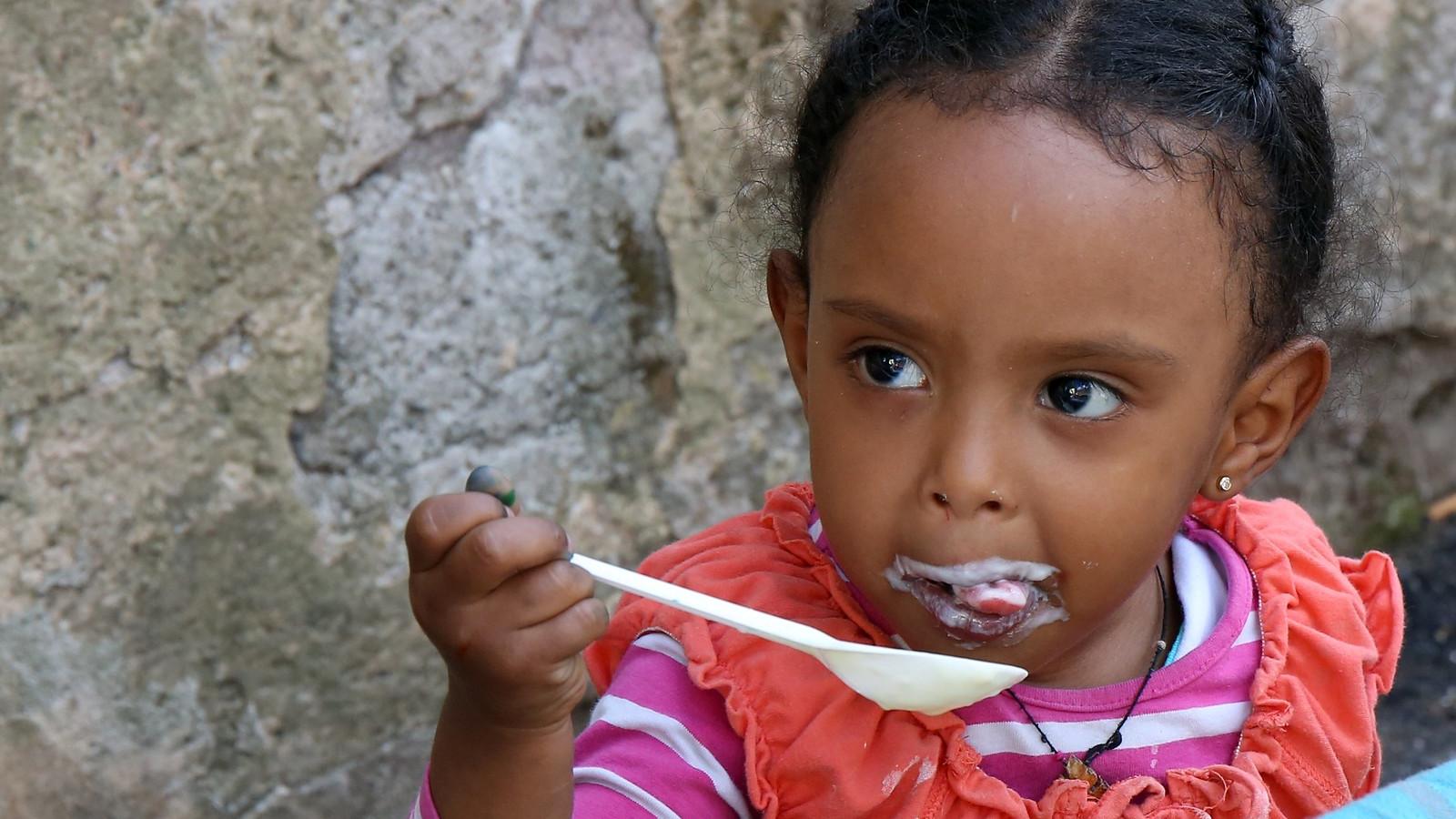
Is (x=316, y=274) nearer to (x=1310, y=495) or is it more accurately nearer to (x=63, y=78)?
(x=63, y=78)

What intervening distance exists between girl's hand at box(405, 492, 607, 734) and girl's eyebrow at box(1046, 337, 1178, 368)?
372mm

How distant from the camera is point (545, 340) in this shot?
175cm

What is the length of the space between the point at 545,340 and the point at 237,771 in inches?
22.5

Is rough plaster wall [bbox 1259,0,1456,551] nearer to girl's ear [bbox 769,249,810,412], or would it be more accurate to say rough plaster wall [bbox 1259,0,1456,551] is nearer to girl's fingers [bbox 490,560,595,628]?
girl's ear [bbox 769,249,810,412]

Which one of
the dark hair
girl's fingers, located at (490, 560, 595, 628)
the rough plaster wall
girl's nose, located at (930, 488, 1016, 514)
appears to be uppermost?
the dark hair

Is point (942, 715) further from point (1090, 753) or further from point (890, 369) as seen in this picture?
point (890, 369)

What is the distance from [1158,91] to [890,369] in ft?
0.94

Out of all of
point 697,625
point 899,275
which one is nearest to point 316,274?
point 697,625

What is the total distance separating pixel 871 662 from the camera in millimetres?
1085

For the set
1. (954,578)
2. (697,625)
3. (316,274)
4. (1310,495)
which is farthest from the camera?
(1310,495)

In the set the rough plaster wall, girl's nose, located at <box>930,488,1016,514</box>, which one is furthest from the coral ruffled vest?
the rough plaster wall

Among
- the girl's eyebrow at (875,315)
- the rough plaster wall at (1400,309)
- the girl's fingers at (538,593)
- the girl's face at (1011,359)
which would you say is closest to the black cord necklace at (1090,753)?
the girl's face at (1011,359)

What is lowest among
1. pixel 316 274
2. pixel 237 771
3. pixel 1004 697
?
pixel 237 771

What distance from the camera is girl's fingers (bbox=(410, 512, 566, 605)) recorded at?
0.96 m
